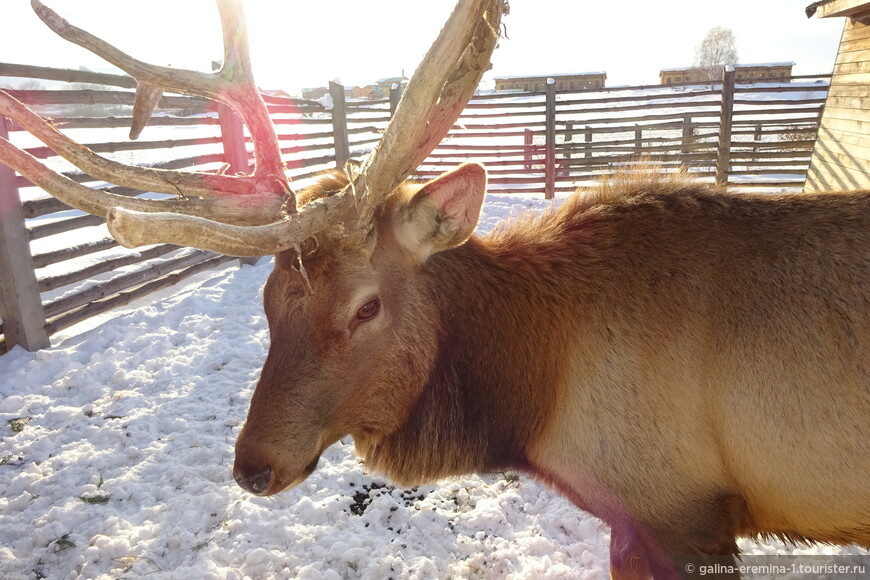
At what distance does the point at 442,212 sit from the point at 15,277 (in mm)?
5230

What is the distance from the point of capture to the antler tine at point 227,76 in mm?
2785

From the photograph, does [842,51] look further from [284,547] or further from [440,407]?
[284,547]

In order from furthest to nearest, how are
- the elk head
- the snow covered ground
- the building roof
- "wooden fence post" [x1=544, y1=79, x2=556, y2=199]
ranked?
"wooden fence post" [x1=544, y1=79, x2=556, y2=199], the building roof, the snow covered ground, the elk head

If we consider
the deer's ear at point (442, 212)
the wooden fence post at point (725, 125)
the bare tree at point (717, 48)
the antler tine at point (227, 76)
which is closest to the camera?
the deer's ear at point (442, 212)

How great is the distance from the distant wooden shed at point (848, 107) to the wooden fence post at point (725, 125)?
4584mm

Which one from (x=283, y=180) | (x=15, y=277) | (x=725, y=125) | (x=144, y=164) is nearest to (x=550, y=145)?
(x=725, y=125)

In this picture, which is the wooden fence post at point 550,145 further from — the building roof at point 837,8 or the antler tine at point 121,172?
the antler tine at point 121,172

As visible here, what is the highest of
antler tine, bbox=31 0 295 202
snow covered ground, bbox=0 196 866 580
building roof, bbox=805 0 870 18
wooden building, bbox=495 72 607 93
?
wooden building, bbox=495 72 607 93

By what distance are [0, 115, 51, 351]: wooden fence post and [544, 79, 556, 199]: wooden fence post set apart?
38.2 feet

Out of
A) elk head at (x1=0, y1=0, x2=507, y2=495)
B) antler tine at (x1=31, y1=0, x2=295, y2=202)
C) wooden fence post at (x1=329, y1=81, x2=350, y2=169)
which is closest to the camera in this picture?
elk head at (x1=0, y1=0, x2=507, y2=495)

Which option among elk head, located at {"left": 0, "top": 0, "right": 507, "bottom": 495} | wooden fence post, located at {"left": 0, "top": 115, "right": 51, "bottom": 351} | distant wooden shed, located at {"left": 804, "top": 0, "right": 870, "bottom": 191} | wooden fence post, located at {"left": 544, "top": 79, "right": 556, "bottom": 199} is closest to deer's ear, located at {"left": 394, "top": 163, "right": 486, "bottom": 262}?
elk head, located at {"left": 0, "top": 0, "right": 507, "bottom": 495}

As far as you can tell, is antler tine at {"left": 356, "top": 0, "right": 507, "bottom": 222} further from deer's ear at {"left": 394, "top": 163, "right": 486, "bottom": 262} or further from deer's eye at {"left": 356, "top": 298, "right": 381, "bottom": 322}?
deer's eye at {"left": 356, "top": 298, "right": 381, "bottom": 322}

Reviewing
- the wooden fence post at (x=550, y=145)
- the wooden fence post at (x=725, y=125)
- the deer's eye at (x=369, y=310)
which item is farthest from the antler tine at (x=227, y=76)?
the wooden fence post at (x=725, y=125)

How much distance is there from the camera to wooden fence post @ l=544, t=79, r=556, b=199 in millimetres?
14062
